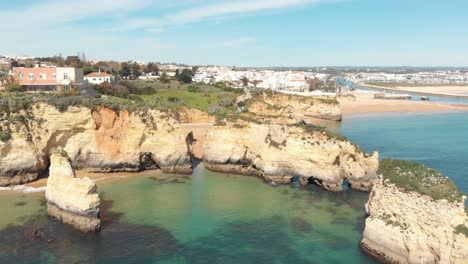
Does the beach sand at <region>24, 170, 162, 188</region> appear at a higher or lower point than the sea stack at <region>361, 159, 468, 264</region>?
lower

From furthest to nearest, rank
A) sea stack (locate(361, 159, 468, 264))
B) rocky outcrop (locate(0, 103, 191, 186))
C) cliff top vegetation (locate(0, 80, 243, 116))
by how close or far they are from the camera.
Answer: cliff top vegetation (locate(0, 80, 243, 116))
rocky outcrop (locate(0, 103, 191, 186))
sea stack (locate(361, 159, 468, 264))

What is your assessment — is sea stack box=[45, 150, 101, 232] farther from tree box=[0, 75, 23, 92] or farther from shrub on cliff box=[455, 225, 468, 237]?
tree box=[0, 75, 23, 92]

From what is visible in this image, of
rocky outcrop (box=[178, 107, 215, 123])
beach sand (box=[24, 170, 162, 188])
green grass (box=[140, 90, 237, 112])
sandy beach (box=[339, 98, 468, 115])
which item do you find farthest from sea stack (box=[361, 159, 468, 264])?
sandy beach (box=[339, 98, 468, 115])

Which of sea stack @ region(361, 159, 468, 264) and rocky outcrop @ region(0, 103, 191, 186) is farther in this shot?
rocky outcrop @ region(0, 103, 191, 186)

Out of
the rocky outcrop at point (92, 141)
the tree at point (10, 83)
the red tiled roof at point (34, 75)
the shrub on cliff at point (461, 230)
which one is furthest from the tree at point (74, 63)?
the shrub on cliff at point (461, 230)

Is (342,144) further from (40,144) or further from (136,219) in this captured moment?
(40,144)

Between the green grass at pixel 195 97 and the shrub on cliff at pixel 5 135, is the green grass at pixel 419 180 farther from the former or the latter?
the green grass at pixel 195 97
